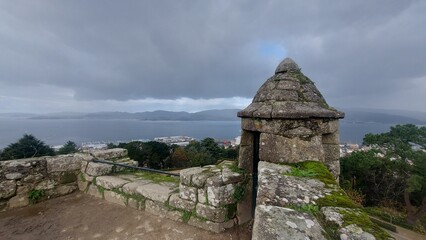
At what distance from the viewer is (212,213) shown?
10.2 feet

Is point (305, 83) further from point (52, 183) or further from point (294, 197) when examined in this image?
point (52, 183)

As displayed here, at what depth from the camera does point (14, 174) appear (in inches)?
159

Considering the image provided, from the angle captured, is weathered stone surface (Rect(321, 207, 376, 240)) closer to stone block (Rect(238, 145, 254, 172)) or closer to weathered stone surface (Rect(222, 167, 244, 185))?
weathered stone surface (Rect(222, 167, 244, 185))

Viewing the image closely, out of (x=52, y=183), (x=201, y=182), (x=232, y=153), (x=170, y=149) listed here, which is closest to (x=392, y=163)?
(x=232, y=153)

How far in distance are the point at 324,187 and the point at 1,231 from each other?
181 inches

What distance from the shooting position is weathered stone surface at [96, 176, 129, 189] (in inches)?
164

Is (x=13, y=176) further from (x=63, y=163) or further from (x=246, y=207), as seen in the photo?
(x=246, y=207)

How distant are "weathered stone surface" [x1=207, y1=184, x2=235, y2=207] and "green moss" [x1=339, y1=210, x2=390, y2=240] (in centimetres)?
176

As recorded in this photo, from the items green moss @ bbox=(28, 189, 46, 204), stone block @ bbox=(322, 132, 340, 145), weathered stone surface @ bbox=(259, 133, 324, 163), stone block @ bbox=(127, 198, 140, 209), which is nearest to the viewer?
weathered stone surface @ bbox=(259, 133, 324, 163)

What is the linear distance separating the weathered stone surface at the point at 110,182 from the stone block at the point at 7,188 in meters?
1.40

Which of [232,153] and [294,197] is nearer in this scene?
[294,197]

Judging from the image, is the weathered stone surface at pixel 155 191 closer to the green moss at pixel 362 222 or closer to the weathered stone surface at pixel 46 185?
the weathered stone surface at pixel 46 185

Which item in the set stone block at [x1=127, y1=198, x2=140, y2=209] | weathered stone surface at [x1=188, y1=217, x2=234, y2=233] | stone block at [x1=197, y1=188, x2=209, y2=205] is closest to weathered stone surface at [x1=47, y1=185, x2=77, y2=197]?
stone block at [x1=127, y1=198, x2=140, y2=209]

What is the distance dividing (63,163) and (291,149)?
4.65 metres
